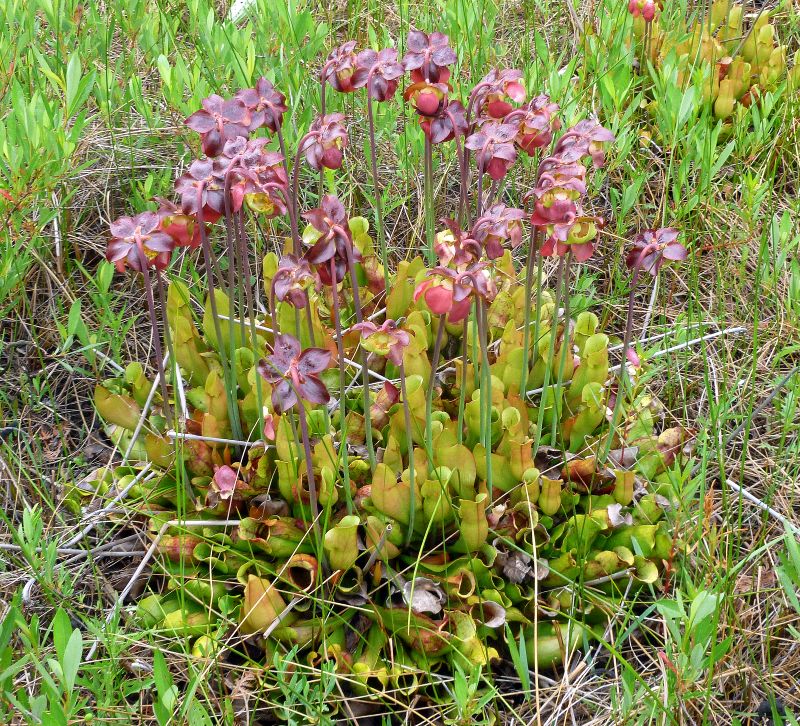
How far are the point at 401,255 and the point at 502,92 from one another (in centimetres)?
112

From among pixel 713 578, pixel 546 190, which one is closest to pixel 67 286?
pixel 546 190

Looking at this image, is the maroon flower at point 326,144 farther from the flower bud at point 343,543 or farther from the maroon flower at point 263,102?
the flower bud at point 343,543

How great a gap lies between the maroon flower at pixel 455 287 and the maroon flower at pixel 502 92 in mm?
706

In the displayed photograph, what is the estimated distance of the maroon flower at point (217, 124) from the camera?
216cm

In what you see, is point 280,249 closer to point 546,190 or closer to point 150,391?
point 150,391

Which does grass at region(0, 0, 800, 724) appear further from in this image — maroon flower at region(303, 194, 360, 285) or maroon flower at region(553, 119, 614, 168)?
maroon flower at region(303, 194, 360, 285)

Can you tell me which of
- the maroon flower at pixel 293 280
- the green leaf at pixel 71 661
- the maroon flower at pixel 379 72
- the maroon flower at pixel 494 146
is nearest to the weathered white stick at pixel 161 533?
the green leaf at pixel 71 661

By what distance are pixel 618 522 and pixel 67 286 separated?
2.20 meters

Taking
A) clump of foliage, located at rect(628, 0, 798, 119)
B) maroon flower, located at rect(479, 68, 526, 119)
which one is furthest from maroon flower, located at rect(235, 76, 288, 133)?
clump of foliage, located at rect(628, 0, 798, 119)

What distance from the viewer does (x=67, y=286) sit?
10.1 feet

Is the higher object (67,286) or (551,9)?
(551,9)

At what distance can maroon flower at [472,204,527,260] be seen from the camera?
2041 mm

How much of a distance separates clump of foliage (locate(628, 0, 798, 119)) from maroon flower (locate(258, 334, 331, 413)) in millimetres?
2607

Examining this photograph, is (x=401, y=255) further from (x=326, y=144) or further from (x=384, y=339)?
(x=384, y=339)
